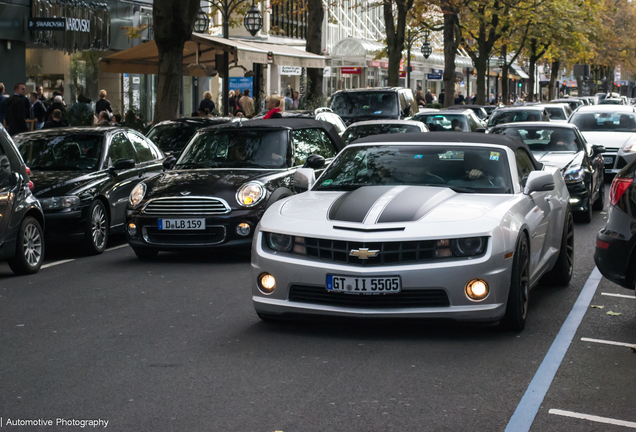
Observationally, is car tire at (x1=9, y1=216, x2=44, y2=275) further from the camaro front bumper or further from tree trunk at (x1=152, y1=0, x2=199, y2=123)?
tree trunk at (x1=152, y1=0, x2=199, y2=123)

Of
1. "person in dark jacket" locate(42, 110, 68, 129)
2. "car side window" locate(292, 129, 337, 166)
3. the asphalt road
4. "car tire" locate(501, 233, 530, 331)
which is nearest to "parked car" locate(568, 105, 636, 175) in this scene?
"car side window" locate(292, 129, 337, 166)

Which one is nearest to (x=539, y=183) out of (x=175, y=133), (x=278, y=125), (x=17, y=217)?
(x=278, y=125)

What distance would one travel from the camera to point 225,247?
10.5 m

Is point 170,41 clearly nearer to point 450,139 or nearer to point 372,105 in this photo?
point 372,105

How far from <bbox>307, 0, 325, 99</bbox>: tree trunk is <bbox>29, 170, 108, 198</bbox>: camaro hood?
17936mm

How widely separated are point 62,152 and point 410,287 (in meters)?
7.43

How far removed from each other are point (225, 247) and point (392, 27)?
25842 mm

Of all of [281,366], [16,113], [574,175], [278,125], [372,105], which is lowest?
[281,366]

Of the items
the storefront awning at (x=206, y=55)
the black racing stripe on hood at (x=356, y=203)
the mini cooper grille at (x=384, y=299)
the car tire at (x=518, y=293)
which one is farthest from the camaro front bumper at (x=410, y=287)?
the storefront awning at (x=206, y=55)

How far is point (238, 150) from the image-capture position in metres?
11.7

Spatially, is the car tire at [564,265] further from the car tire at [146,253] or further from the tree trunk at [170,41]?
the tree trunk at [170,41]

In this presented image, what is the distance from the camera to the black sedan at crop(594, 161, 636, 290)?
6.89 meters

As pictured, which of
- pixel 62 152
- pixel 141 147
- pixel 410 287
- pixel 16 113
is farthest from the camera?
pixel 16 113

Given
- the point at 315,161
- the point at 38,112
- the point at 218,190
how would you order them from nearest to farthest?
the point at 315,161 → the point at 218,190 → the point at 38,112
